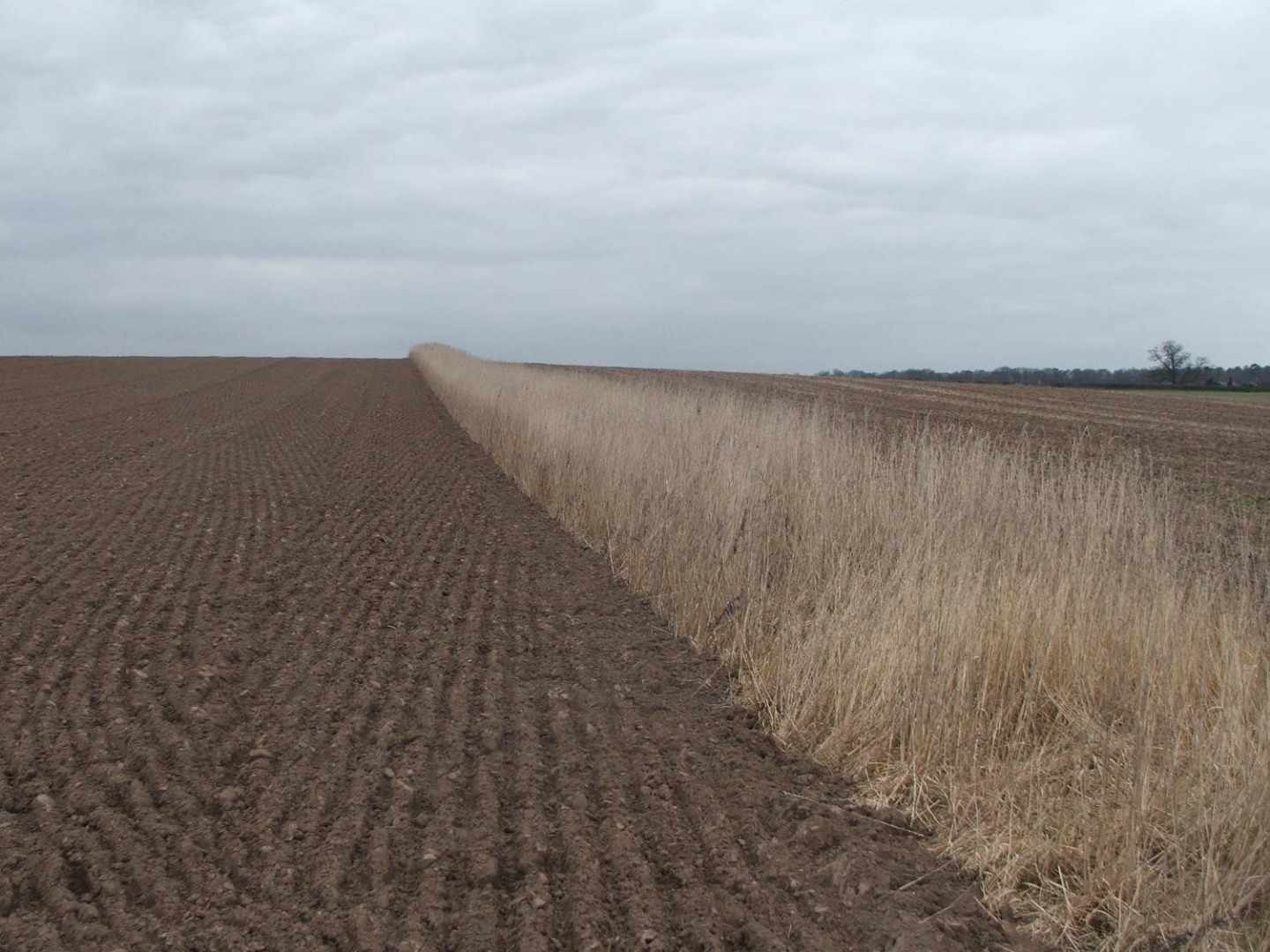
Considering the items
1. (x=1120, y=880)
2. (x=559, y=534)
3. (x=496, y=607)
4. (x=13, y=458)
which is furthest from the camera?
(x=13, y=458)

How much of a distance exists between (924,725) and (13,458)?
13.2 meters

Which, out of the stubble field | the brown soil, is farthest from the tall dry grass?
the stubble field

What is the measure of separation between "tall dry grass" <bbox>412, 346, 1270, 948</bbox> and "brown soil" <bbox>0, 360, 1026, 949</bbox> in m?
0.27

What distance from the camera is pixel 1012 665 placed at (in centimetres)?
420

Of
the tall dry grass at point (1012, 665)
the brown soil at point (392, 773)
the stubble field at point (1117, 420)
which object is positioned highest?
the stubble field at point (1117, 420)

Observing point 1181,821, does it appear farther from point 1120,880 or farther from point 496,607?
point 496,607

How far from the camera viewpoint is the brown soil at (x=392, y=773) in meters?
2.95

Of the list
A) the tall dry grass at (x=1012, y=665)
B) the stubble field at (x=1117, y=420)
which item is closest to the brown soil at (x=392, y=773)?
the tall dry grass at (x=1012, y=665)

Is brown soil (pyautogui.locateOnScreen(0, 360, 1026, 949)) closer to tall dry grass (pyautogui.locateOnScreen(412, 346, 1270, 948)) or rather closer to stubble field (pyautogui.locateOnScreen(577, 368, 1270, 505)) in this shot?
tall dry grass (pyautogui.locateOnScreen(412, 346, 1270, 948))

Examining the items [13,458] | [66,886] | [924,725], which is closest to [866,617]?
[924,725]

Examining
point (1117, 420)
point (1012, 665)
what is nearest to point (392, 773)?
point (1012, 665)

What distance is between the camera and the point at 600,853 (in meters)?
3.34

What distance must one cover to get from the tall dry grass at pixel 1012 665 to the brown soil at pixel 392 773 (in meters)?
0.27

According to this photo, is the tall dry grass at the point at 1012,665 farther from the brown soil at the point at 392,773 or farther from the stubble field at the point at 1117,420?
the stubble field at the point at 1117,420
